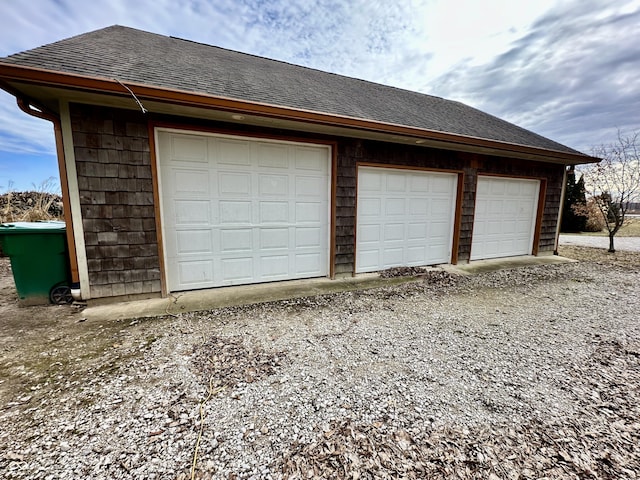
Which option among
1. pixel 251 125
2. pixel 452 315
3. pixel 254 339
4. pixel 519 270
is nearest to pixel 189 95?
pixel 251 125

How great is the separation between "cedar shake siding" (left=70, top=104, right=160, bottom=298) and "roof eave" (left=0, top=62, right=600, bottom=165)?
50 cm

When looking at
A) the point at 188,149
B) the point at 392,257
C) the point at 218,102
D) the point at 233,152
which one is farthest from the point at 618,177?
the point at 188,149

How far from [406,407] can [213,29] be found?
9.07m

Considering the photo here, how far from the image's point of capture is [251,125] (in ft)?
12.4

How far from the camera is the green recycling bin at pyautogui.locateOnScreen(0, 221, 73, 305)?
308 cm

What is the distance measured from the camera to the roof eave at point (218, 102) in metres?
2.49

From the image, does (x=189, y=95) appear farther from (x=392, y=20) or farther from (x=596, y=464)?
(x=392, y=20)

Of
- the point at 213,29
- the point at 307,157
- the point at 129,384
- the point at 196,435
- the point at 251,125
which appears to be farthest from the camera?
the point at 213,29

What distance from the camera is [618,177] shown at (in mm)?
8750

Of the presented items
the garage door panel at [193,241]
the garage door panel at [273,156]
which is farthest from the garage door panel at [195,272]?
the garage door panel at [273,156]

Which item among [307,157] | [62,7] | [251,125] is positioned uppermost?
[62,7]

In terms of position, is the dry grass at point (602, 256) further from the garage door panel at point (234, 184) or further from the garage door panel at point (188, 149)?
the garage door panel at point (188, 149)

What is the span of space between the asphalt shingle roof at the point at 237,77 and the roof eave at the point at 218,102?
0.38 feet

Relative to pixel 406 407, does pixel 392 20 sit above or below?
above
